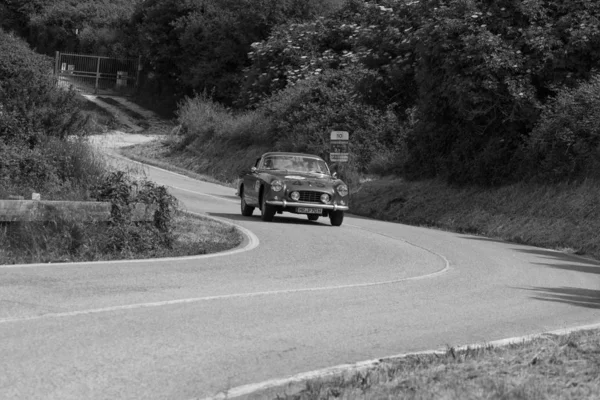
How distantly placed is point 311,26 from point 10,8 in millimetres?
35791

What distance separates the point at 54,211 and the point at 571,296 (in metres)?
7.32

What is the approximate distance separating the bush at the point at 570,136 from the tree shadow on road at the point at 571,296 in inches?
530

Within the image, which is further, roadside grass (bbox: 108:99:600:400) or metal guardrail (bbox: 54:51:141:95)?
metal guardrail (bbox: 54:51:141:95)

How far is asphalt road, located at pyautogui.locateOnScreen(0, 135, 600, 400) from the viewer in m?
7.30

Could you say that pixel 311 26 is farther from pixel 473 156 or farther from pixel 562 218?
pixel 562 218

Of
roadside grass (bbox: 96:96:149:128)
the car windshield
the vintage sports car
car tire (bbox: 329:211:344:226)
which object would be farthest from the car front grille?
roadside grass (bbox: 96:96:149:128)

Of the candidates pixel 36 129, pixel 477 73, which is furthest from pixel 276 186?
pixel 477 73

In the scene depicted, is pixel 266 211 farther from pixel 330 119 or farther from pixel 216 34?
pixel 216 34

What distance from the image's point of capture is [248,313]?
33.0 ft

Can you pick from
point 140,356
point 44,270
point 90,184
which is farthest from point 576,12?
point 140,356

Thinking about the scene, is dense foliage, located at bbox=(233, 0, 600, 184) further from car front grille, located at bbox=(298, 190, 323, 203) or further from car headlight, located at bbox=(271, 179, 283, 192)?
car headlight, located at bbox=(271, 179, 283, 192)

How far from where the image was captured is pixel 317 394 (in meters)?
6.50

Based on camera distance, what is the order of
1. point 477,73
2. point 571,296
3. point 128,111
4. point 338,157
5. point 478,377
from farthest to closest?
point 128,111
point 338,157
point 477,73
point 571,296
point 478,377

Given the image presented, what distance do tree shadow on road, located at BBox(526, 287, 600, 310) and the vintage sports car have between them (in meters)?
9.16
